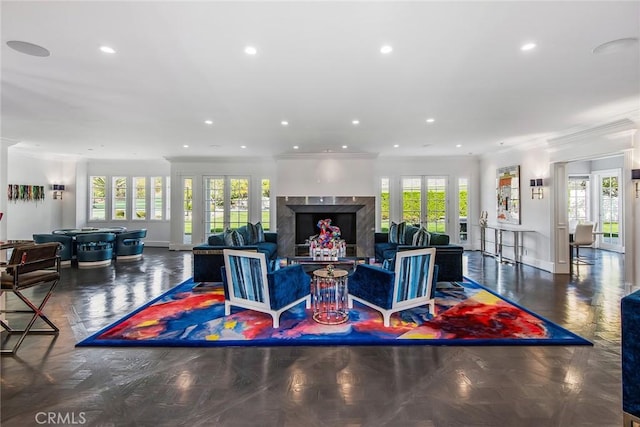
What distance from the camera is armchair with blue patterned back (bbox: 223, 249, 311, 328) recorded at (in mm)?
3619

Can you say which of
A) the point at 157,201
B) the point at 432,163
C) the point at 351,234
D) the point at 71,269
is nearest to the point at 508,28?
the point at 351,234

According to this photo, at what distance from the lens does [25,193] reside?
830 cm

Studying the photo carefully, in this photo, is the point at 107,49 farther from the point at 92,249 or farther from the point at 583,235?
the point at 583,235

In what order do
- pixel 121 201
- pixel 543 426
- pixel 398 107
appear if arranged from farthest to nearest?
1. pixel 121 201
2. pixel 398 107
3. pixel 543 426

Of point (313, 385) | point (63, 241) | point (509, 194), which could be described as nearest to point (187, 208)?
point (63, 241)

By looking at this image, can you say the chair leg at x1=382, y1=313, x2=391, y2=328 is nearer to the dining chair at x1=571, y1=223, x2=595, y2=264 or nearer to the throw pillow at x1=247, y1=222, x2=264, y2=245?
the throw pillow at x1=247, y1=222, x2=264, y2=245

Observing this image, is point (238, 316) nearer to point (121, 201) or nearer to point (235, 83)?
point (235, 83)

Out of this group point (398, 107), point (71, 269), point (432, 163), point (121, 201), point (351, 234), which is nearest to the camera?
point (398, 107)

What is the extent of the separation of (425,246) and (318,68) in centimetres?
344

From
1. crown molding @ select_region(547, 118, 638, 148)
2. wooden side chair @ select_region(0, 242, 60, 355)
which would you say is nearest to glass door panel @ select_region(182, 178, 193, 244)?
wooden side chair @ select_region(0, 242, 60, 355)

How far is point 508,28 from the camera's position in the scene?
8.15 ft

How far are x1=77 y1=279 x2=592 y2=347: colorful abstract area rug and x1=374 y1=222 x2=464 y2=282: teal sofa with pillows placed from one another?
28.0 inches

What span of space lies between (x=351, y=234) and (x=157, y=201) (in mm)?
6410

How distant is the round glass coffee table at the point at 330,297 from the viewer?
3859 mm
